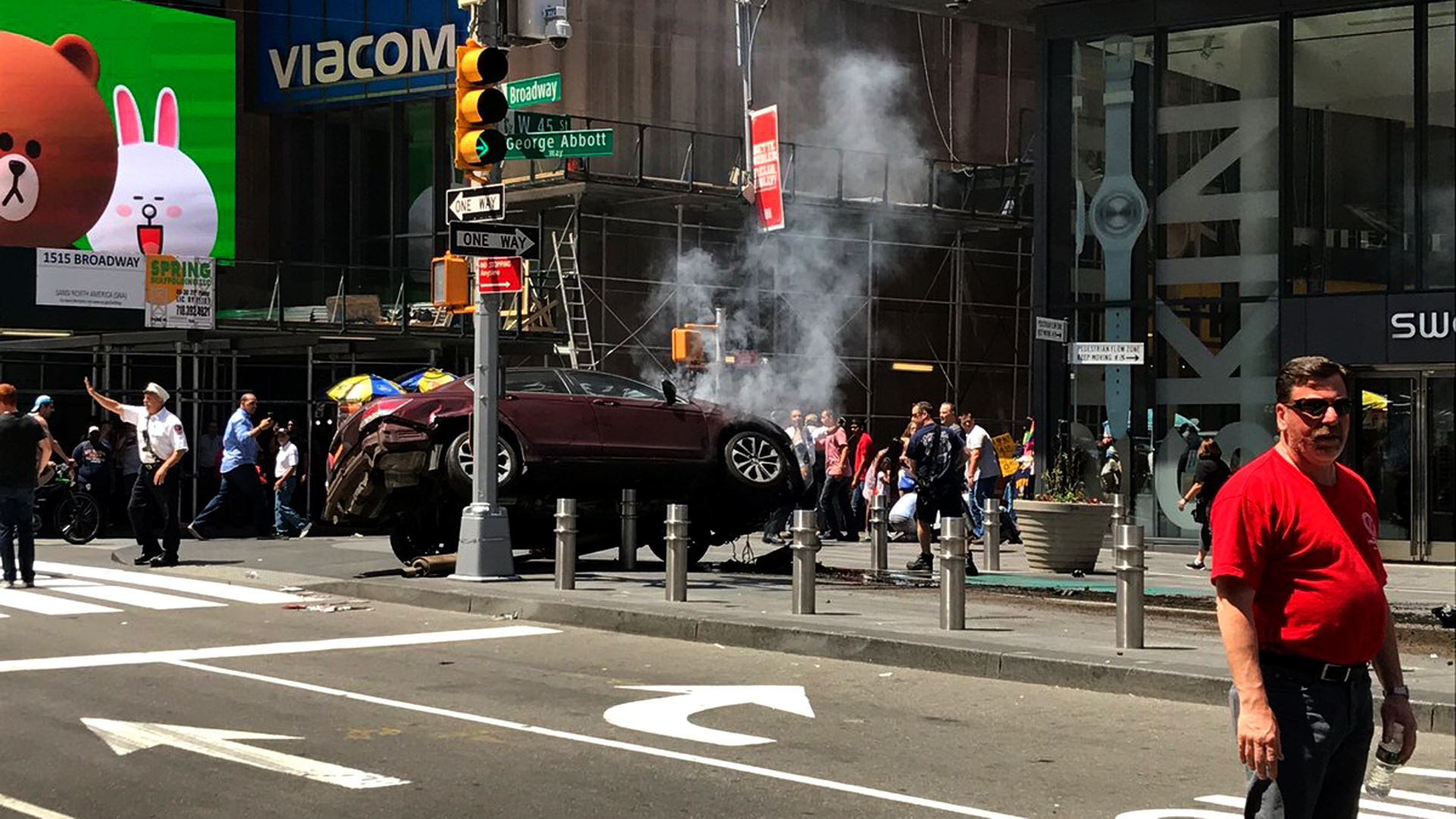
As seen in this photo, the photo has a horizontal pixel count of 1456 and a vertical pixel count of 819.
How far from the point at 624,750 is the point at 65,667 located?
14.4 feet

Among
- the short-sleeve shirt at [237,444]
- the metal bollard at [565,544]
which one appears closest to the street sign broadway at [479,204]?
the metal bollard at [565,544]

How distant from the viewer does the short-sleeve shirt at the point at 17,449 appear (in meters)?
16.5

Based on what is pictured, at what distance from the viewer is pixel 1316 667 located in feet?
16.1

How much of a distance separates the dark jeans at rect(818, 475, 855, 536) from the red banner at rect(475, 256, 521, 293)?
33.9ft

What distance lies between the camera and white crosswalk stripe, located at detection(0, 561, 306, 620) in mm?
15219

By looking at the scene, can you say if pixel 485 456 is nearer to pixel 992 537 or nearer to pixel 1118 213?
pixel 992 537

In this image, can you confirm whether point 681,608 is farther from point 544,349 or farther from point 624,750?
point 544,349

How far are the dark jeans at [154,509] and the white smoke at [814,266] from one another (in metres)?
18.3

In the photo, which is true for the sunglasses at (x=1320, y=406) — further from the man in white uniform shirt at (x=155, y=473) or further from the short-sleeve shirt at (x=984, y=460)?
the short-sleeve shirt at (x=984, y=460)

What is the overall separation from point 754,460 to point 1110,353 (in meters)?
8.84

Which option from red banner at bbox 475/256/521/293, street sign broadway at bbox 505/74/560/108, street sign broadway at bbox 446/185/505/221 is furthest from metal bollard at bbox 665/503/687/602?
street sign broadway at bbox 505/74/560/108

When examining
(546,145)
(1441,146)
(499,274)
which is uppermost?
(1441,146)

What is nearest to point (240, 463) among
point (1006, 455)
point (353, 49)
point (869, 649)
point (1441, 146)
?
point (1006, 455)

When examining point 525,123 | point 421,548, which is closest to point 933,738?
point 421,548
